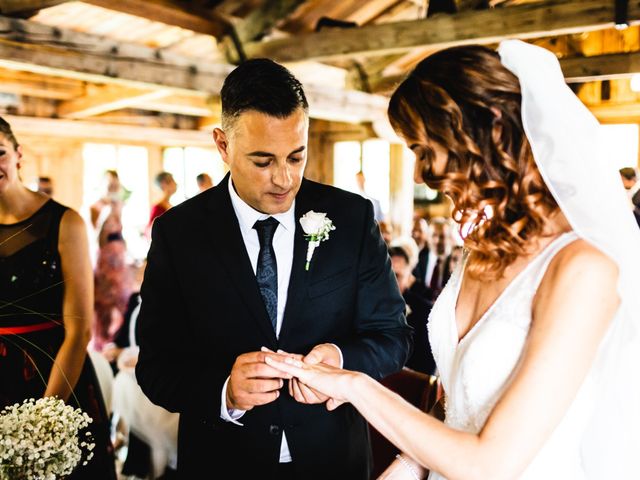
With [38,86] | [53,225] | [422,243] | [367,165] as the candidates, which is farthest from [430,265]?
[38,86]

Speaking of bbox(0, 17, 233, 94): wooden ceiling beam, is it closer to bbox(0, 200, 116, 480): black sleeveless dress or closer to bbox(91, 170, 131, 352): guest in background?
bbox(91, 170, 131, 352): guest in background

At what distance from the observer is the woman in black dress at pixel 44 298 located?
7.74 feet

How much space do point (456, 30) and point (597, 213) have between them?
15.1ft

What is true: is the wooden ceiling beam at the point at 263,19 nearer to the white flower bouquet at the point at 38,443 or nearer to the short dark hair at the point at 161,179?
the short dark hair at the point at 161,179

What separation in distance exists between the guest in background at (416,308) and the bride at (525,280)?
2.22 meters

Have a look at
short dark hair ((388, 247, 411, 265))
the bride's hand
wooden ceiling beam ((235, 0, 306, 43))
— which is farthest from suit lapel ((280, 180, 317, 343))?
wooden ceiling beam ((235, 0, 306, 43))

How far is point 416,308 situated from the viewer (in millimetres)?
4301

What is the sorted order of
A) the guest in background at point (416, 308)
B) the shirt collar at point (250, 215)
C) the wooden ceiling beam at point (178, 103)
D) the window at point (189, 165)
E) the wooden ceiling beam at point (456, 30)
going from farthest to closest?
1. the window at point (189, 165)
2. the wooden ceiling beam at point (178, 103)
3. the wooden ceiling beam at point (456, 30)
4. the guest in background at point (416, 308)
5. the shirt collar at point (250, 215)

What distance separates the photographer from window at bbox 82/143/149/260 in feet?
35.7

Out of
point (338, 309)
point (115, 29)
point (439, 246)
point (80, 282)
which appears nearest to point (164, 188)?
point (115, 29)

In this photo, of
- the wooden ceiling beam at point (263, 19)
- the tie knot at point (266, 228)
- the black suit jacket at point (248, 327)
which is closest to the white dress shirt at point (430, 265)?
the wooden ceiling beam at point (263, 19)

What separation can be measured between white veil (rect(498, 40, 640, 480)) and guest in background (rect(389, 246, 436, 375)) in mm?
2214

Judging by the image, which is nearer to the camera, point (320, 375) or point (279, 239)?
point (320, 375)

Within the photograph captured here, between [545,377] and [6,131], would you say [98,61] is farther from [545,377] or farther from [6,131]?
[545,377]
